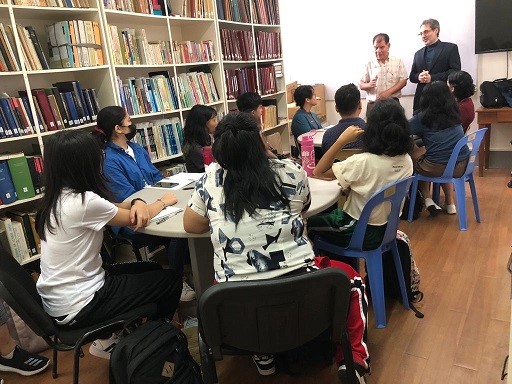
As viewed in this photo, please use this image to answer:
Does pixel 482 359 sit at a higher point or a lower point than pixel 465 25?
lower

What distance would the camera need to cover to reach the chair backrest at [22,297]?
147 cm

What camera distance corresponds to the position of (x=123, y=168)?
100 inches

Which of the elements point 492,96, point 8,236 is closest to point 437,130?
point 492,96

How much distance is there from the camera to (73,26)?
2.71 metres

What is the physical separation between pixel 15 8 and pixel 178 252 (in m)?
1.66

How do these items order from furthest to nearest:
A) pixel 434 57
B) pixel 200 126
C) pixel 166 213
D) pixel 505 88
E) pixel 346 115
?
1. pixel 434 57
2. pixel 505 88
3. pixel 200 126
4. pixel 346 115
5. pixel 166 213

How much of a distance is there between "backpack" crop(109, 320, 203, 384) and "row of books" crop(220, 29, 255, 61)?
2991 mm

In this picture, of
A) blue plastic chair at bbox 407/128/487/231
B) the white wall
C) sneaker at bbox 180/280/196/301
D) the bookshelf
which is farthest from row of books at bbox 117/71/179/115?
the white wall

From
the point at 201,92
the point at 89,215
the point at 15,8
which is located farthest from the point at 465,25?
the point at 89,215

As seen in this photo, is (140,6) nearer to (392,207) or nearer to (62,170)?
(62,170)

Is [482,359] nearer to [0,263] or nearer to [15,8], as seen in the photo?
[0,263]

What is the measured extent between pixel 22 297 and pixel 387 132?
5.55ft

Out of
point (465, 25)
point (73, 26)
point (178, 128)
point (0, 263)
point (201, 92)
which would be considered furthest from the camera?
point (465, 25)

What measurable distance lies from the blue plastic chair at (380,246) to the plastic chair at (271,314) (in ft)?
2.21
